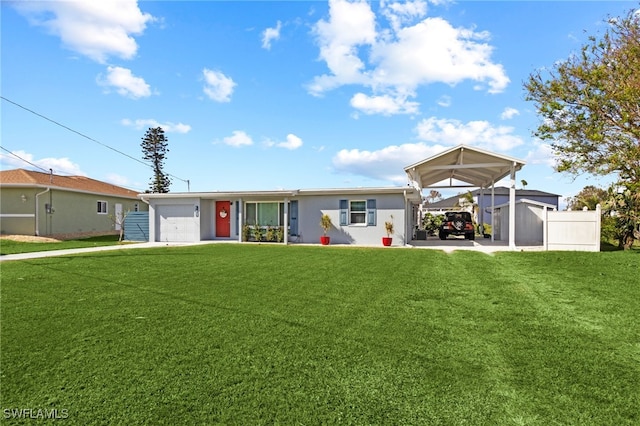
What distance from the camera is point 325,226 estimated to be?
54.2 feet

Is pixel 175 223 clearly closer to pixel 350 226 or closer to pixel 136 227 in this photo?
pixel 136 227

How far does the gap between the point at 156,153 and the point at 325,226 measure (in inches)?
1363

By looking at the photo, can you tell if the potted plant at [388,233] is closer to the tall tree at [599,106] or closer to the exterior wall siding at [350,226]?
the exterior wall siding at [350,226]

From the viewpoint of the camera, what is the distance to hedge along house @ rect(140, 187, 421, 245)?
1595 cm

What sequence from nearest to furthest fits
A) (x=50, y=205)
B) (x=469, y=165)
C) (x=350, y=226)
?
(x=469, y=165) < (x=350, y=226) < (x=50, y=205)

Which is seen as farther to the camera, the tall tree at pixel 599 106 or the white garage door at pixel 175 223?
the white garage door at pixel 175 223

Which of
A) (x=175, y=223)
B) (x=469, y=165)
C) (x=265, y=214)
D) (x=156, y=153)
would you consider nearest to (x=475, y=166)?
(x=469, y=165)

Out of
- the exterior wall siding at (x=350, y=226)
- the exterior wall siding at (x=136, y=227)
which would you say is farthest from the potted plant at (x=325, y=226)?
the exterior wall siding at (x=136, y=227)

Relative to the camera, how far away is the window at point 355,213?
16203 mm

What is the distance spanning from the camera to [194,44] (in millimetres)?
12453

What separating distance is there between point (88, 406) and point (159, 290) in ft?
12.9

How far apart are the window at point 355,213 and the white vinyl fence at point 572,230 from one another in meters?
6.86

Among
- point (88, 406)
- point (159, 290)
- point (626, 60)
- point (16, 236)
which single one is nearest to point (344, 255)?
point (159, 290)

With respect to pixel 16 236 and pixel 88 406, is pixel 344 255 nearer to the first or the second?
pixel 88 406
